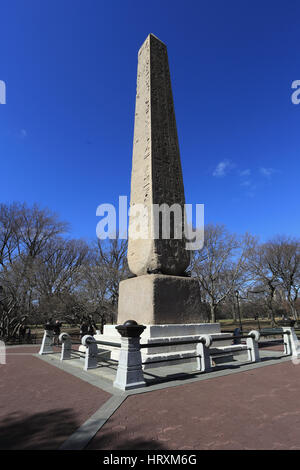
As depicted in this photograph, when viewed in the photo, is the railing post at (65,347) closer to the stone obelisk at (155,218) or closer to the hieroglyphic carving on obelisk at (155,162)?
the stone obelisk at (155,218)

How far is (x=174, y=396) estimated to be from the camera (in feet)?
14.2

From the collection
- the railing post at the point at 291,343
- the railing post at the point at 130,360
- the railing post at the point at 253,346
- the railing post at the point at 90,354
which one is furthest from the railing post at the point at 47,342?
the railing post at the point at 291,343

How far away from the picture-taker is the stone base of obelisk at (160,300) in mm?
6891

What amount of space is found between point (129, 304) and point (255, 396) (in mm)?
4213

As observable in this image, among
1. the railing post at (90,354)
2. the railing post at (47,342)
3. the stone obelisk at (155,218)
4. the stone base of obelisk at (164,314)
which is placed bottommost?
the railing post at (47,342)

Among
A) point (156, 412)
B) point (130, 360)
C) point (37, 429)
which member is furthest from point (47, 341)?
point (156, 412)

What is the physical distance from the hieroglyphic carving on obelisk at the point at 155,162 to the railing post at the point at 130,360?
2638mm

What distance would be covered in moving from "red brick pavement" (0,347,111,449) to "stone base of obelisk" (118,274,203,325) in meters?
2.25

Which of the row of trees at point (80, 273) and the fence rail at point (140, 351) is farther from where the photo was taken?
the row of trees at point (80, 273)

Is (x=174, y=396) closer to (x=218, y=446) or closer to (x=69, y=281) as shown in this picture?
(x=218, y=446)

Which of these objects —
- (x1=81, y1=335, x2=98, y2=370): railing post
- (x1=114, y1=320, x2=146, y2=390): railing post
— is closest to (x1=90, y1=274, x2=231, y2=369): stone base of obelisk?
(x1=81, y1=335, x2=98, y2=370): railing post

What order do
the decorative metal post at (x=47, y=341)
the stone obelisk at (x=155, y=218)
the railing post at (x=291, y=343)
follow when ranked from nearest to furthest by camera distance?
the stone obelisk at (x=155, y=218), the railing post at (x=291, y=343), the decorative metal post at (x=47, y=341)

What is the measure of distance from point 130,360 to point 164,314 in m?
2.25
